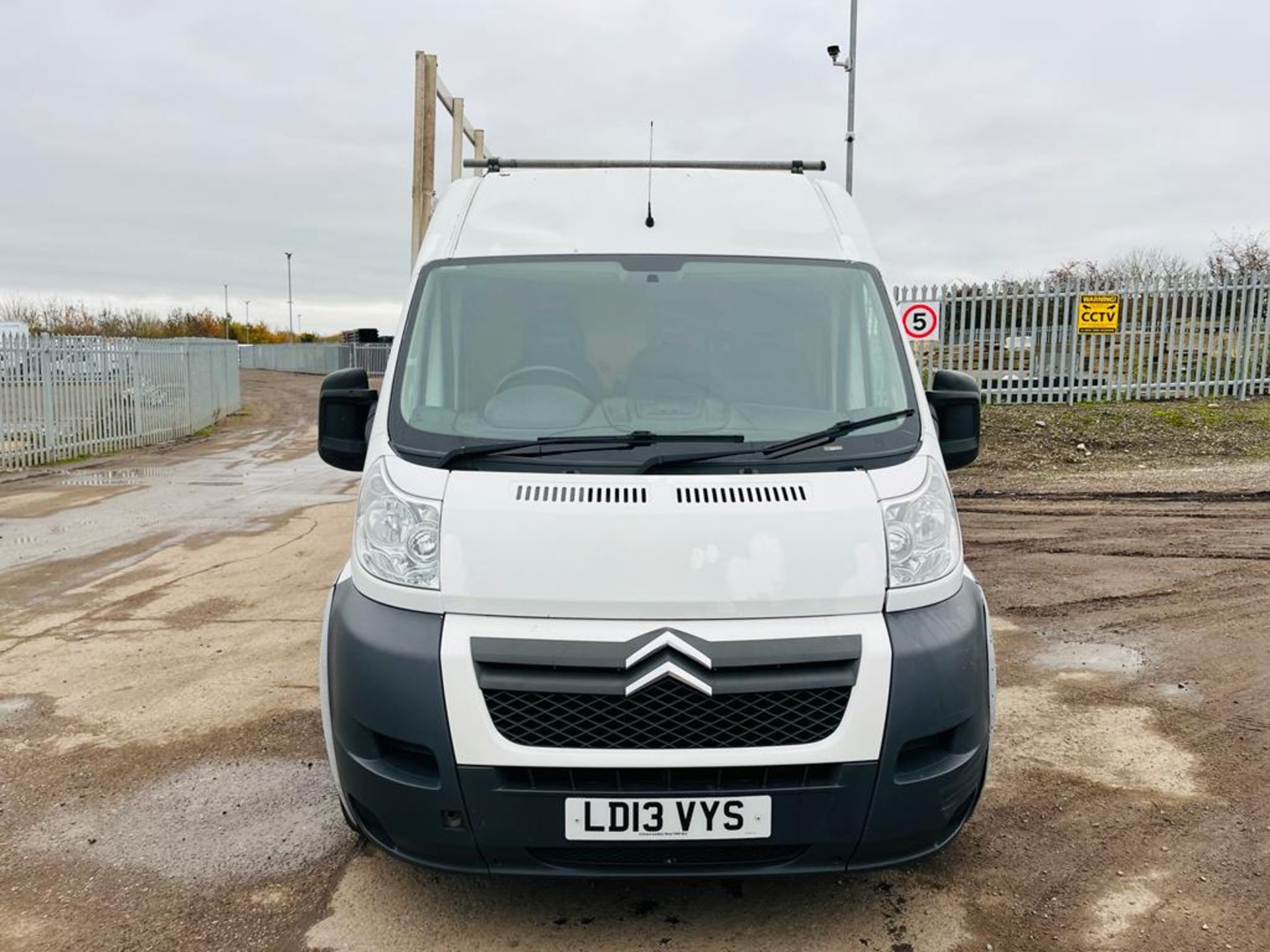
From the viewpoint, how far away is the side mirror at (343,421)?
12.3ft

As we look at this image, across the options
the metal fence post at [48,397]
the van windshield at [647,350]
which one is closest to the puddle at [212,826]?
the van windshield at [647,350]

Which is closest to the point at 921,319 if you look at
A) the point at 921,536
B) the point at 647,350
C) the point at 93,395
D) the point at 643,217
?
the point at 643,217

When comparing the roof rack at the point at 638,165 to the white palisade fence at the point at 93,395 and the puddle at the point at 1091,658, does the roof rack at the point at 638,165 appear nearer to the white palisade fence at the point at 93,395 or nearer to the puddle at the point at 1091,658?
the puddle at the point at 1091,658

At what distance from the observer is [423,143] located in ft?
21.0

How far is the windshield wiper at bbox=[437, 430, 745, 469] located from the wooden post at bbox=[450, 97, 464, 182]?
3.68m

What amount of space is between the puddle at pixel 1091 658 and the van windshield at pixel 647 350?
2.82m

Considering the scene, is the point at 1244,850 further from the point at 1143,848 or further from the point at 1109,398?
the point at 1109,398

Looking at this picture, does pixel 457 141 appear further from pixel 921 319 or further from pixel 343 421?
pixel 921 319

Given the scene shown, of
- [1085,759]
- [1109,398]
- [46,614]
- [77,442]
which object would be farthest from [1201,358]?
[77,442]

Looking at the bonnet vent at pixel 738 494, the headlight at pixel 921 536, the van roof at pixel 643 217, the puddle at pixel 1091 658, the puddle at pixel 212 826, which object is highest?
the van roof at pixel 643 217

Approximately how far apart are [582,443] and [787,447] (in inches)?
25.4

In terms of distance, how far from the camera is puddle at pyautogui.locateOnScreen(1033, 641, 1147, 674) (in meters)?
5.38

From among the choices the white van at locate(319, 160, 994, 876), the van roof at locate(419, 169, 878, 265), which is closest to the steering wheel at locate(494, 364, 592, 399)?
the white van at locate(319, 160, 994, 876)

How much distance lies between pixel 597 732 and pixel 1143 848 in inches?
84.4
